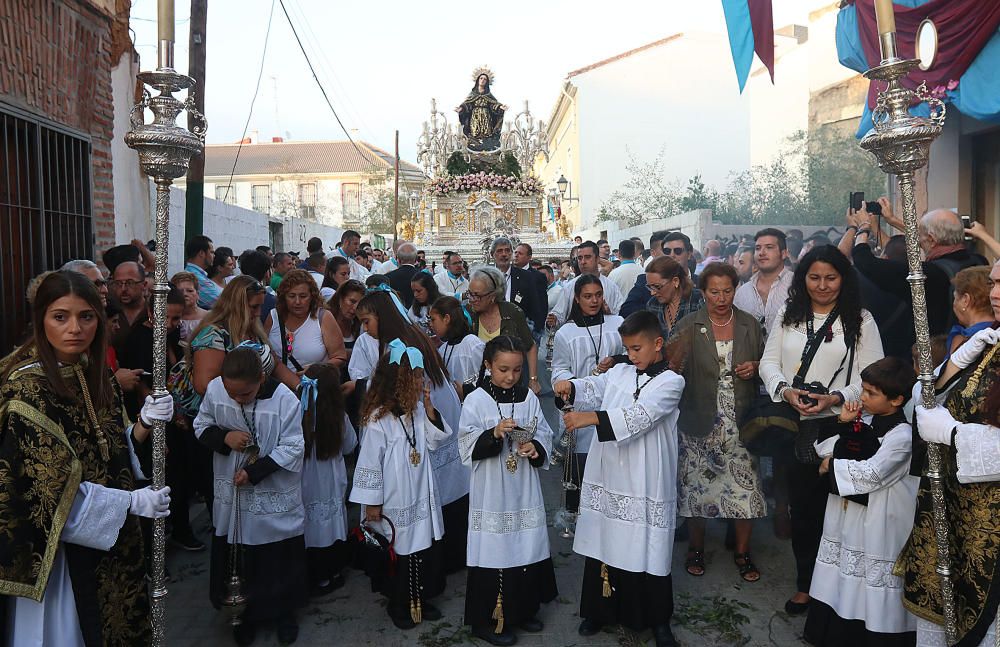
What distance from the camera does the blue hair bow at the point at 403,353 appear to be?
14.3 feet

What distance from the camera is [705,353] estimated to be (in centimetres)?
479

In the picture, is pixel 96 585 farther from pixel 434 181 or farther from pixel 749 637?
pixel 434 181

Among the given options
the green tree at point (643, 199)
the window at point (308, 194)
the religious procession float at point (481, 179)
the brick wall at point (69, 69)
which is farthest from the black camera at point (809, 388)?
the window at point (308, 194)

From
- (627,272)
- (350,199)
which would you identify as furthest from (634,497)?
(350,199)

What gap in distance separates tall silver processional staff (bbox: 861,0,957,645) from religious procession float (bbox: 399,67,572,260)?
19.2 meters

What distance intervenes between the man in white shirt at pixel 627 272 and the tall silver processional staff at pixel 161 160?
21.1 feet

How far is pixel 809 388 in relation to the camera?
4.20m

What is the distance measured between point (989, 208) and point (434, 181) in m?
17.4

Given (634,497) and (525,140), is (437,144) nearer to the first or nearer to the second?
(525,140)

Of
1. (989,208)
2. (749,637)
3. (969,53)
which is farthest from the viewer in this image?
(989,208)

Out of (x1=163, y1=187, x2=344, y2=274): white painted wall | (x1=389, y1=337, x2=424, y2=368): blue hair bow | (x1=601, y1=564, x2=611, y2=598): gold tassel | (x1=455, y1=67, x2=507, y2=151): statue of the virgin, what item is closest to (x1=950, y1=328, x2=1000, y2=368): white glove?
(x1=601, y1=564, x2=611, y2=598): gold tassel

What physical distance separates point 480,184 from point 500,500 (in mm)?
19929

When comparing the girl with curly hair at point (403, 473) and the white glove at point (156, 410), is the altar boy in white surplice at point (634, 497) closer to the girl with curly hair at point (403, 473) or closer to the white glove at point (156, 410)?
the girl with curly hair at point (403, 473)

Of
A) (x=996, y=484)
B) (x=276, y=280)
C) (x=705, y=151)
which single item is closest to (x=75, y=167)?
(x=276, y=280)
